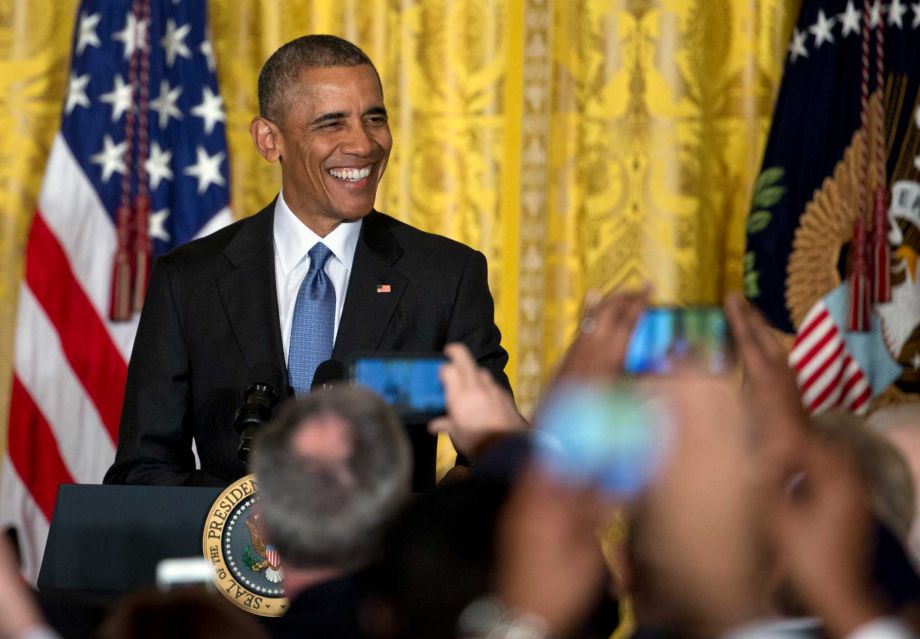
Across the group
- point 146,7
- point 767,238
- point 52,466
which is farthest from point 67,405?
point 767,238

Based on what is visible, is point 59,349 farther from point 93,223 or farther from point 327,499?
point 327,499

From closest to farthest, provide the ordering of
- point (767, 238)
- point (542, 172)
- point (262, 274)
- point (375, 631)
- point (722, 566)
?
1. point (722, 566)
2. point (375, 631)
3. point (262, 274)
4. point (767, 238)
5. point (542, 172)

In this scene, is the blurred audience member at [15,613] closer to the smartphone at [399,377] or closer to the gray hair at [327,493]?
the gray hair at [327,493]

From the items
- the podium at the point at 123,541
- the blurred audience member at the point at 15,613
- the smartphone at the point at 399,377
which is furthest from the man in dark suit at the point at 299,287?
the blurred audience member at the point at 15,613

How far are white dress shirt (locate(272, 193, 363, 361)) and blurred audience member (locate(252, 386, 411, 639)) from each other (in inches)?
66.0

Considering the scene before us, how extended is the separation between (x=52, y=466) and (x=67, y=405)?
0.21 meters

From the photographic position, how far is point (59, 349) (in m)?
4.54

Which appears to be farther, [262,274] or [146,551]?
[262,274]

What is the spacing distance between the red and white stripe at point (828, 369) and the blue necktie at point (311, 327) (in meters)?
1.82

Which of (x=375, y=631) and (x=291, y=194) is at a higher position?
(x=291, y=194)

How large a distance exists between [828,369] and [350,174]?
1893 millimetres

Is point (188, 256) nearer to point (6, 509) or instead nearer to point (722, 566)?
point (6, 509)

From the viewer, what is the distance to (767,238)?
448cm

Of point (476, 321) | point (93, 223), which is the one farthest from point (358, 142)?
point (93, 223)
